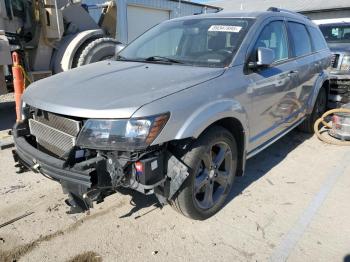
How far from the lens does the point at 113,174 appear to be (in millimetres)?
2537

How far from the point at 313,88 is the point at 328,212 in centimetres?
244

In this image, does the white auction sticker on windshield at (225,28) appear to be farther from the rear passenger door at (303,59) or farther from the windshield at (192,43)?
the rear passenger door at (303,59)

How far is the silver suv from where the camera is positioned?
2.52m

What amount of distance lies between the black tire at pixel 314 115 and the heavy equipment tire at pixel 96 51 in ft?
13.5

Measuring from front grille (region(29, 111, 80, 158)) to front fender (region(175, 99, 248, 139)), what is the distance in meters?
0.84

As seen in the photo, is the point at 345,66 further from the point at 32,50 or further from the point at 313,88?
the point at 32,50

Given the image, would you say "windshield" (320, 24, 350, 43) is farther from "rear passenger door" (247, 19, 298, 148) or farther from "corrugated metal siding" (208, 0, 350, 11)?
"corrugated metal siding" (208, 0, 350, 11)

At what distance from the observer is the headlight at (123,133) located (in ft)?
8.08

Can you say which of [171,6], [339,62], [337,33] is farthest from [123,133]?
[171,6]

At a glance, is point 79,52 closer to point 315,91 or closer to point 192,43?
point 192,43

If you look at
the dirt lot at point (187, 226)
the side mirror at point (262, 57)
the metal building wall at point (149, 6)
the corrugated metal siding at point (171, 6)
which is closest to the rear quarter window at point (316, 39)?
the dirt lot at point (187, 226)

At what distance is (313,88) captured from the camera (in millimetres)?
5289

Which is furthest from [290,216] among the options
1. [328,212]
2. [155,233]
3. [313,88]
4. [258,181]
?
[313,88]

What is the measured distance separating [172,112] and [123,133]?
400 millimetres
